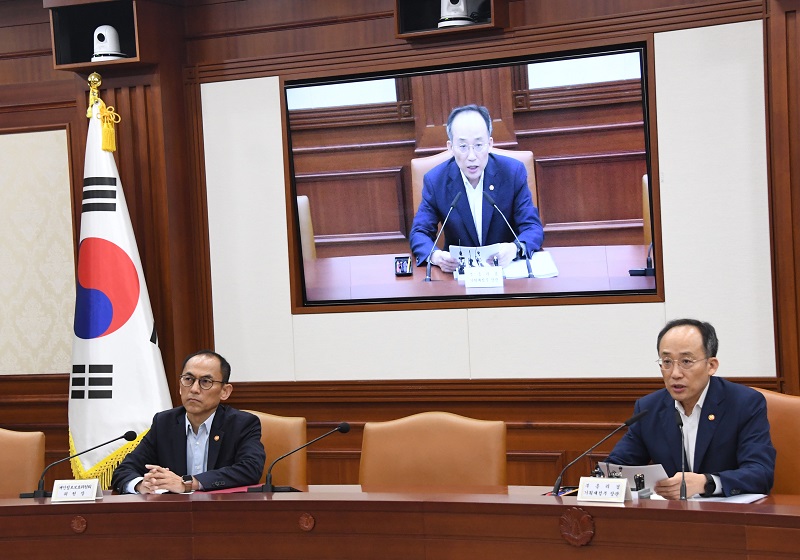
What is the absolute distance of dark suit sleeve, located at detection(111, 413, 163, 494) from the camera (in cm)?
361

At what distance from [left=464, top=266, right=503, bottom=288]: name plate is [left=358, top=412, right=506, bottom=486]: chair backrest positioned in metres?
1.28

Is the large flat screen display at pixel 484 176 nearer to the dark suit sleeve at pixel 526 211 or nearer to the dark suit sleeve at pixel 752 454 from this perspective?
the dark suit sleeve at pixel 526 211

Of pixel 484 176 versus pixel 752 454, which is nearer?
pixel 752 454

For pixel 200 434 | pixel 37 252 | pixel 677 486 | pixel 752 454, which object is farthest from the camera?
pixel 37 252

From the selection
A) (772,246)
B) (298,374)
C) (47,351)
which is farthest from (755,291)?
(47,351)

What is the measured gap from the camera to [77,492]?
10.4 ft

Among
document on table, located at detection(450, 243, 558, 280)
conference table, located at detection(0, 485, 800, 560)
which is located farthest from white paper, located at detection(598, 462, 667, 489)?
document on table, located at detection(450, 243, 558, 280)

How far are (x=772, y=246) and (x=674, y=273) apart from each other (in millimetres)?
415

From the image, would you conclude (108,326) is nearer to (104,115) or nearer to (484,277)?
(104,115)

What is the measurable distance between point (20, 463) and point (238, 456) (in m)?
0.85

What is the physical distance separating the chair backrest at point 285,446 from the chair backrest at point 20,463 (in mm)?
798

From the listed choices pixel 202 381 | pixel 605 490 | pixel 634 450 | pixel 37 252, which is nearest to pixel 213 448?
pixel 202 381

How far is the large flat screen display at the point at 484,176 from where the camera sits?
187 inches

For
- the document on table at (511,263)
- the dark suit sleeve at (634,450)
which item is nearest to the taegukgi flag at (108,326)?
the document on table at (511,263)
